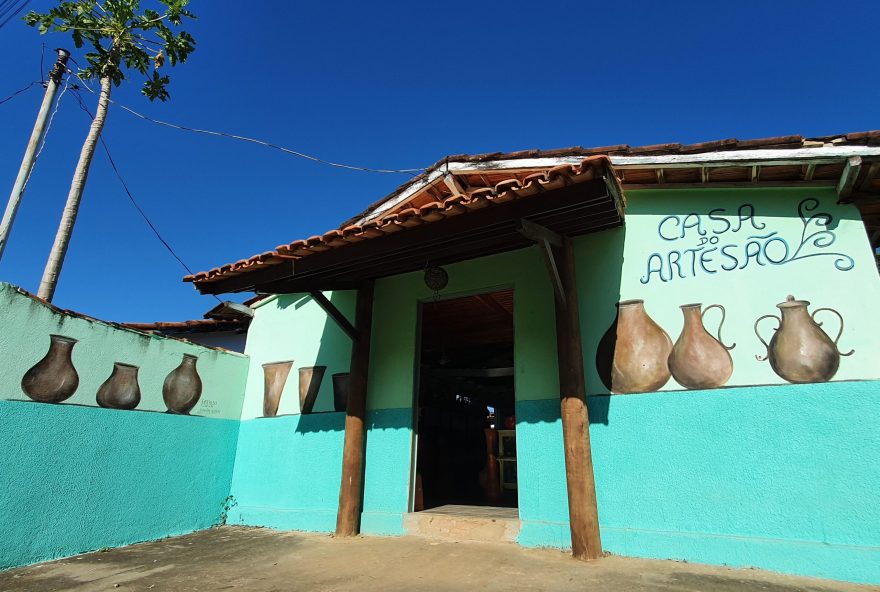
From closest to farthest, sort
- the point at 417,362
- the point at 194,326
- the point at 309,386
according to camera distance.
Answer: the point at 417,362, the point at 309,386, the point at 194,326

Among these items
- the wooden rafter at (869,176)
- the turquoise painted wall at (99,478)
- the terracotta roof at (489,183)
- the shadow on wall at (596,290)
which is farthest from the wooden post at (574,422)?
the turquoise painted wall at (99,478)

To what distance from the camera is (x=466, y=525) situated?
4.83 meters

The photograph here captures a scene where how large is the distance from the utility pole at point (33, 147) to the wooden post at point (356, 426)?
5.57 meters

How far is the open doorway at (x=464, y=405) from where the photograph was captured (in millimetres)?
7141

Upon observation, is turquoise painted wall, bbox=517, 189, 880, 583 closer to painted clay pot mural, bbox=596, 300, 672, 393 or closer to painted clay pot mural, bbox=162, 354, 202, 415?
painted clay pot mural, bbox=596, 300, 672, 393

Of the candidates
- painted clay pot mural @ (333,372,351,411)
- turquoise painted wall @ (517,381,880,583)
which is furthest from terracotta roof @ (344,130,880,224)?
painted clay pot mural @ (333,372,351,411)

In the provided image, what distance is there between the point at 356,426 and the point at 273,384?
1.92m

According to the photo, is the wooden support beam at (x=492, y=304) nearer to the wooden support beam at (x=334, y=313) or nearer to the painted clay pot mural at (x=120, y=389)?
the wooden support beam at (x=334, y=313)

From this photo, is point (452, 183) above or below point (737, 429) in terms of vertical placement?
above

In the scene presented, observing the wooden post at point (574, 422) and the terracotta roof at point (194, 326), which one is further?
the terracotta roof at point (194, 326)

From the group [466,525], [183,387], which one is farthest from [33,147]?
[466,525]

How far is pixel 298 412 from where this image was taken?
655 centimetres

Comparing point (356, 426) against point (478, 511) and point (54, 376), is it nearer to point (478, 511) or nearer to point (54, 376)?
point (478, 511)

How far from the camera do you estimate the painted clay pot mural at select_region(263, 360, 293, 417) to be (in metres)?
6.80
